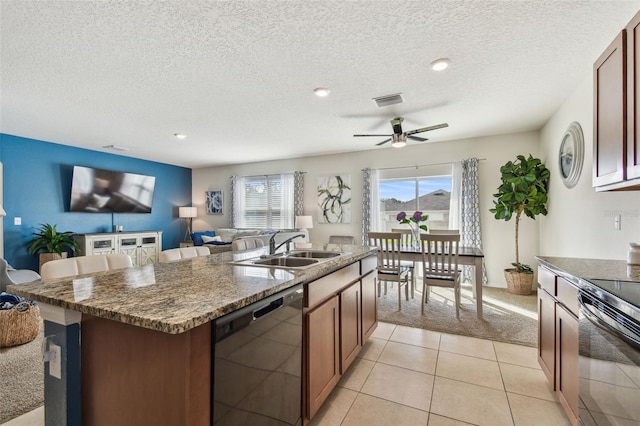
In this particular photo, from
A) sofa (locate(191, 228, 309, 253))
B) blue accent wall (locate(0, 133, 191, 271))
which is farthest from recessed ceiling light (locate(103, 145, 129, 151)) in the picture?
sofa (locate(191, 228, 309, 253))

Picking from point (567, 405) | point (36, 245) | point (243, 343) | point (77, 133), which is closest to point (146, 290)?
point (243, 343)

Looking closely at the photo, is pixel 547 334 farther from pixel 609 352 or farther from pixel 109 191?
pixel 109 191

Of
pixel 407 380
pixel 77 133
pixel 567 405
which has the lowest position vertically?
pixel 407 380

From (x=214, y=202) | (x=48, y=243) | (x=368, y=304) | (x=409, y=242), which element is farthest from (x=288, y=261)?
(x=214, y=202)

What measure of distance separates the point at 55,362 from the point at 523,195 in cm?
472

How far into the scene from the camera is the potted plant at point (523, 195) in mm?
3793

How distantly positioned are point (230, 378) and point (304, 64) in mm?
2292

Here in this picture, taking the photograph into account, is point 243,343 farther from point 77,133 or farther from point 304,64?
point 77,133

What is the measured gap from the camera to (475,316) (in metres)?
3.28

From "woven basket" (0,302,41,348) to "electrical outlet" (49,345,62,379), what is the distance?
2.12 metres

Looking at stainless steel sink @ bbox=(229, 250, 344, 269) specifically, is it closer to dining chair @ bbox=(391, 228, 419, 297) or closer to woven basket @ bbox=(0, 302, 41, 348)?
dining chair @ bbox=(391, 228, 419, 297)

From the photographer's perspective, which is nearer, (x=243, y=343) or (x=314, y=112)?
(x=243, y=343)

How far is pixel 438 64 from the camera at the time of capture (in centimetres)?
235

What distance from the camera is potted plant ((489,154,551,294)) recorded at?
149 inches
